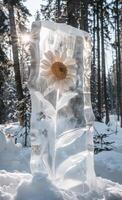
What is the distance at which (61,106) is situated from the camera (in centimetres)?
668

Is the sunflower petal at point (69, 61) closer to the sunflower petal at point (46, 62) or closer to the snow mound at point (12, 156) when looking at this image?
the sunflower petal at point (46, 62)

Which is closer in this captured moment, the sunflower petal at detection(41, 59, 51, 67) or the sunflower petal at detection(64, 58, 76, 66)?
the sunflower petal at detection(41, 59, 51, 67)

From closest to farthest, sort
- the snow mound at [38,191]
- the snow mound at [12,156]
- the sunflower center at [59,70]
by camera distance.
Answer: the snow mound at [38,191]
the sunflower center at [59,70]
the snow mound at [12,156]

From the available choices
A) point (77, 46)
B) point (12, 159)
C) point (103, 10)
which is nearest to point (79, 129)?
point (77, 46)

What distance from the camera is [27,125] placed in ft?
44.5

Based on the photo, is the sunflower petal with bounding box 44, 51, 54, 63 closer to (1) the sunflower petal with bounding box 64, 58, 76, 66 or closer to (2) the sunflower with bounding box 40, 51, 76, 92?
(2) the sunflower with bounding box 40, 51, 76, 92

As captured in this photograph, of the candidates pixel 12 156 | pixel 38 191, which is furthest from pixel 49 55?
pixel 12 156

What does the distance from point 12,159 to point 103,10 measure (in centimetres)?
2039

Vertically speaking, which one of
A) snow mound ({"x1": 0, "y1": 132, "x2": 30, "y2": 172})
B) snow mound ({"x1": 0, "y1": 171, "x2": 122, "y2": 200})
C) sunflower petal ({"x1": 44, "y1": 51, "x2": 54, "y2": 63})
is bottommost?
snow mound ({"x1": 0, "y1": 132, "x2": 30, "y2": 172})

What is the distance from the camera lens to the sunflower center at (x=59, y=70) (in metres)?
6.61

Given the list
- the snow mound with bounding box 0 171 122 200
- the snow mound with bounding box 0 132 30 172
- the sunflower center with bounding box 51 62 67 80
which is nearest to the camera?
the snow mound with bounding box 0 171 122 200

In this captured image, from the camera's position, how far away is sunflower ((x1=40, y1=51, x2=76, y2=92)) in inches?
254

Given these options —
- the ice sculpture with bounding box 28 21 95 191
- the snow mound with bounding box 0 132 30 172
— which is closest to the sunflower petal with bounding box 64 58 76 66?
the ice sculpture with bounding box 28 21 95 191

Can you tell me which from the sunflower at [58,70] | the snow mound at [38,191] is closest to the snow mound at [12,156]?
the snow mound at [38,191]
